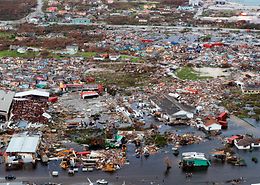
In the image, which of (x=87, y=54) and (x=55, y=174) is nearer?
(x=55, y=174)

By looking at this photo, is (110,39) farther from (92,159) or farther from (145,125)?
(92,159)

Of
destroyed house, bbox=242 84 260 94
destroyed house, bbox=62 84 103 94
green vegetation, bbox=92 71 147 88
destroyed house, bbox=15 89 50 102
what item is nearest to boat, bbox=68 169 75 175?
destroyed house, bbox=15 89 50 102

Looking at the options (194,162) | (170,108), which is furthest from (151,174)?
(170,108)

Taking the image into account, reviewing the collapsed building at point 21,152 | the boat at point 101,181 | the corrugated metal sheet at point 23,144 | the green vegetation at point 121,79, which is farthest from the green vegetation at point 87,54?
the boat at point 101,181

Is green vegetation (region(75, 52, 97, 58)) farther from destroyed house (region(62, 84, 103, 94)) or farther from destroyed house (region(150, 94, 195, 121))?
destroyed house (region(150, 94, 195, 121))

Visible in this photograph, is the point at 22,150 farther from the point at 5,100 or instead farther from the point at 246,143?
the point at 246,143

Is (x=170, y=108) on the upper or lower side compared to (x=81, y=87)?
lower
